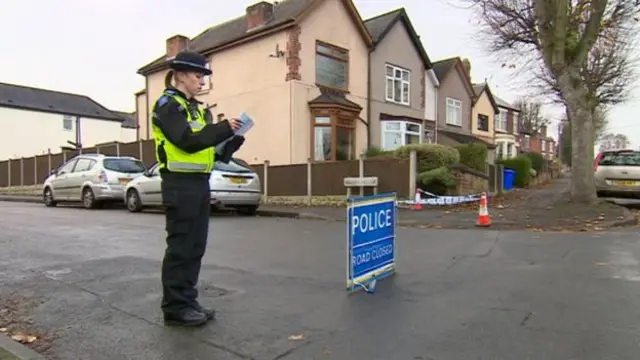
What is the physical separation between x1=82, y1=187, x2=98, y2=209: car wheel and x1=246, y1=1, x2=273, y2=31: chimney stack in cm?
1051

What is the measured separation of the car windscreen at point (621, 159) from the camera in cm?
1479

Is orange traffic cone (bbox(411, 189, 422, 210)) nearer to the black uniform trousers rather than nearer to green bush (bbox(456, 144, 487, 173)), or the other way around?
green bush (bbox(456, 144, 487, 173))

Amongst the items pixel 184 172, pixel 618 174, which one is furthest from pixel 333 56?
pixel 184 172

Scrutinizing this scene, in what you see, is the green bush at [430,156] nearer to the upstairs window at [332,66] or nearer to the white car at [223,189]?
the white car at [223,189]

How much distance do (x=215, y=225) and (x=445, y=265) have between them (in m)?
5.95

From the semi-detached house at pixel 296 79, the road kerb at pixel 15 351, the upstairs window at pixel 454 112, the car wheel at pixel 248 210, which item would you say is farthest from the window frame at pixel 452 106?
the road kerb at pixel 15 351

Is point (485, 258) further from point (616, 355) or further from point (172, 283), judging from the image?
point (172, 283)

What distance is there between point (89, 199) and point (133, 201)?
2288 mm

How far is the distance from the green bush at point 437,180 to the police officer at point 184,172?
12370 mm

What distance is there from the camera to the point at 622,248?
7.68m

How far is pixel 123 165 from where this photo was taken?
53.8 feet

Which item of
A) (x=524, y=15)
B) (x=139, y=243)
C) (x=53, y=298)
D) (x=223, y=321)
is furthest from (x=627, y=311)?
(x=524, y=15)

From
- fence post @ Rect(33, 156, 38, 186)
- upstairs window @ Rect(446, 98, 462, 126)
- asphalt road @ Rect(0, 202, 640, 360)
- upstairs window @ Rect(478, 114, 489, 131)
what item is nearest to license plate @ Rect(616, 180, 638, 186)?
asphalt road @ Rect(0, 202, 640, 360)

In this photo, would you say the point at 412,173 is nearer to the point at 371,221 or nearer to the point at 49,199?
the point at 371,221
